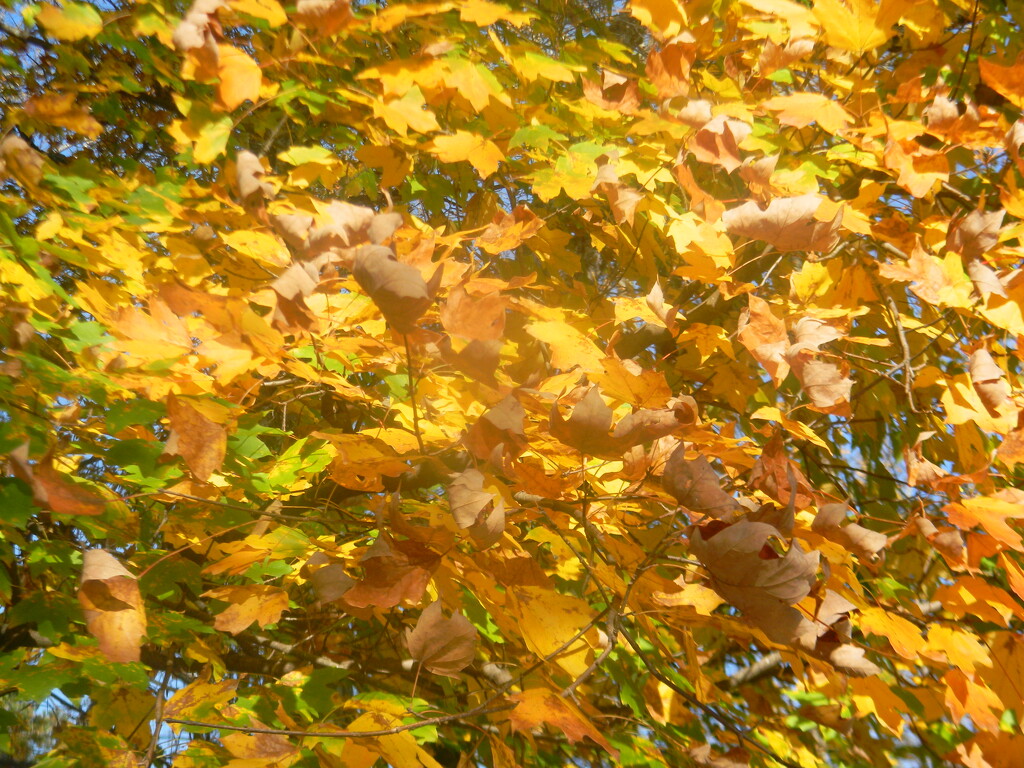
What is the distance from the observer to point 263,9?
1197mm

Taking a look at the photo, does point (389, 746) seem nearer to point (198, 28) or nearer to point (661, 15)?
point (198, 28)

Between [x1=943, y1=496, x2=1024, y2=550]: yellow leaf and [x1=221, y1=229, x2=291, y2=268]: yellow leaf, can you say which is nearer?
[x1=943, y1=496, x2=1024, y2=550]: yellow leaf

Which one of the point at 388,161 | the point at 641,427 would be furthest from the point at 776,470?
the point at 388,161

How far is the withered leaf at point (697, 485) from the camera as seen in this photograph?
2.82 feet

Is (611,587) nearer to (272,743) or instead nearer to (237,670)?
(272,743)

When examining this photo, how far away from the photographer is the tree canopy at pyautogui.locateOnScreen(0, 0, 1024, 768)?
89cm

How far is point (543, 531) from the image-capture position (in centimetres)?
123

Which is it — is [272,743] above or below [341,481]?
below

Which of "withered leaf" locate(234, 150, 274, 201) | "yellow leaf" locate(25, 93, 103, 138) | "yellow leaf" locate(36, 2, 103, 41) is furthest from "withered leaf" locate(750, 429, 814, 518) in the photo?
"yellow leaf" locate(25, 93, 103, 138)

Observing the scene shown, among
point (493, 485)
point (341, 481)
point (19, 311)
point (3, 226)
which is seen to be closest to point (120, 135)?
point (3, 226)

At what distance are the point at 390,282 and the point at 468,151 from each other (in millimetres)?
718

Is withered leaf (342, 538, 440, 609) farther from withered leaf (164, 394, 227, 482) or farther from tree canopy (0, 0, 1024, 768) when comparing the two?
withered leaf (164, 394, 227, 482)

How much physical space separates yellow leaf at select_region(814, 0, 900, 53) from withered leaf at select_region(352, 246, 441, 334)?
3.43ft

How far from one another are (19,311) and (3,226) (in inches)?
8.8
